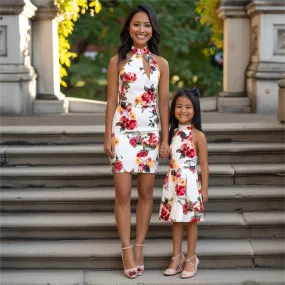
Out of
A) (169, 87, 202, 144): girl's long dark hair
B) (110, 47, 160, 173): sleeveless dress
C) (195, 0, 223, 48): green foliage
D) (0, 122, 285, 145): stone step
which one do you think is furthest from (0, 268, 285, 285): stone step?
(195, 0, 223, 48): green foliage

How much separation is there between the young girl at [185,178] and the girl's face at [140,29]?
1.50 ft

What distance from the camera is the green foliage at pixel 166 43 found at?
39.3 feet

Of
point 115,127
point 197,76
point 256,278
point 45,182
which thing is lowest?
point 256,278

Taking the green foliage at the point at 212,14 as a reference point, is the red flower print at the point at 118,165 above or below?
below

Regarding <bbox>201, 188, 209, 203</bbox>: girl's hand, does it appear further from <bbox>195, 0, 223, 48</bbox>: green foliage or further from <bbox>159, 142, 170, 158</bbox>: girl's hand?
<bbox>195, 0, 223, 48</bbox>: green foliage

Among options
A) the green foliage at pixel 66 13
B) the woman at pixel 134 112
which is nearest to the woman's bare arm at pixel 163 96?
the woman at pixel 134 112

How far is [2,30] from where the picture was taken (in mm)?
7676

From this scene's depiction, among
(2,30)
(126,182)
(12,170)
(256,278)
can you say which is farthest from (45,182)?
(2,30)

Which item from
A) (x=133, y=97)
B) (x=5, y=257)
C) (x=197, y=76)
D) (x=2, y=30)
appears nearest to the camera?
(x=133, y=97)

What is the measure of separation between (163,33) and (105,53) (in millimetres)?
1286

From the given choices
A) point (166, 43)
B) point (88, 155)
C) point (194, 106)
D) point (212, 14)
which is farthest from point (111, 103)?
point (166, 43)

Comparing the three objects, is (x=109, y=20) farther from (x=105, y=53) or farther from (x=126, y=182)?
(x=126, y=182)

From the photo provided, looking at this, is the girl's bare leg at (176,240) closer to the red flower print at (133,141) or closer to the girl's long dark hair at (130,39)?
the red flower print at (133,141)

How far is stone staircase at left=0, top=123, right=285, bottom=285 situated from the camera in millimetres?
4914
